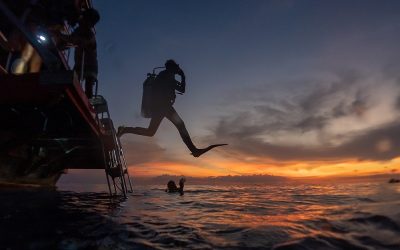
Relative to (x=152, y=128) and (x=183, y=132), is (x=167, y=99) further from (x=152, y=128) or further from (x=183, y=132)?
(x=183, y=132)

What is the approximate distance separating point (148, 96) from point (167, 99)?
0.54 m

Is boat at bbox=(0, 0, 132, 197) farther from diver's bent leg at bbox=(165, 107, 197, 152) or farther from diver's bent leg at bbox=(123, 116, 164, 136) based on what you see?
diver's bent leg at bbox=(165, 107, 197, 152)

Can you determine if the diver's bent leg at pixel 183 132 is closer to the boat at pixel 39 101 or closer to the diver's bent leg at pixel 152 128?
the diver's bent leg at pixel 152 128

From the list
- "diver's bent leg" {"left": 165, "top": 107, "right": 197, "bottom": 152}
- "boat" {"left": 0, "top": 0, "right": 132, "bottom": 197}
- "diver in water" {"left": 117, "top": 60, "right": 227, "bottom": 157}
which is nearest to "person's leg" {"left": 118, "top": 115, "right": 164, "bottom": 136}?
"diver in water" {"left": 117, "top": 60, "right": 227, "bottom": 157}

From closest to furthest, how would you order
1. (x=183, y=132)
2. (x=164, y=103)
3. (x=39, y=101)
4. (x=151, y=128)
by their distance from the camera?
(x=39, y=101) < (x=164, y=103) < (x=151, y=128) < (x=183, y=132)

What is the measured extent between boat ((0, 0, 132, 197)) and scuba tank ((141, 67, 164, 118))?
1374 mm

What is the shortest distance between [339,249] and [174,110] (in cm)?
592

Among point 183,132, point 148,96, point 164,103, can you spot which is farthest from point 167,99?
point 183,132

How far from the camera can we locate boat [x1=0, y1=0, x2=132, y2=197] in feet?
18.4

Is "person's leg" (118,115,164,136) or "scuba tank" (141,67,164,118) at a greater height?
"scuba tank" (141,67,164,118)

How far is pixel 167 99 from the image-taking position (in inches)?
326

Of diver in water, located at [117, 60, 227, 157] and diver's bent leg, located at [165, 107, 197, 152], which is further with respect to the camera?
→ diver's bent leg, located at [165, 107, 197, 152]

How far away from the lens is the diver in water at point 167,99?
26.9 feet

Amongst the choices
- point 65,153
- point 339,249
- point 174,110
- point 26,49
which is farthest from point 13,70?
point 339,249
